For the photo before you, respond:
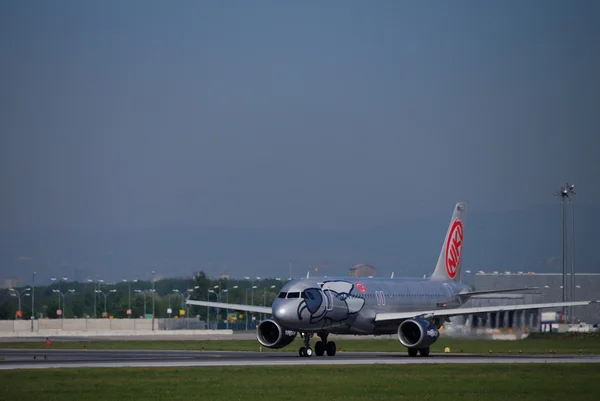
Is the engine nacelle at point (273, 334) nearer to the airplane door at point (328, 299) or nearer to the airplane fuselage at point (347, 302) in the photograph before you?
the airplane fuselage at point (347, 302)

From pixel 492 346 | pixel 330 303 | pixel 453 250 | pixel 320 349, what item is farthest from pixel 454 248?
pixel 330 303

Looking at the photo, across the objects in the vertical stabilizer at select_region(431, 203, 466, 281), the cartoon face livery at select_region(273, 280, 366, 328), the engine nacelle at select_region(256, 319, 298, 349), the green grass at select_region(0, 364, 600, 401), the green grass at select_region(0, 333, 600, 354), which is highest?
the vertical stabilizer at select_region(431, 203, 466, 281)

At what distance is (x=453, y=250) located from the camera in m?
76.8

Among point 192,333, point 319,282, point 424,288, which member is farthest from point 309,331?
point 192,333

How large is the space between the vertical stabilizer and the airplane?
16.6 feet

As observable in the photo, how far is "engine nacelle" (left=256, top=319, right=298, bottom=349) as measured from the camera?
61.5 metres

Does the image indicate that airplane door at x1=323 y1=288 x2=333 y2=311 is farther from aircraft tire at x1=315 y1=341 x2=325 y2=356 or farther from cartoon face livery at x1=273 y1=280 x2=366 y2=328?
aircraft tire at x1=315 y1=341 x2=325 y2=356

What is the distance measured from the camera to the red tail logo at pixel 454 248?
7612 centimetres

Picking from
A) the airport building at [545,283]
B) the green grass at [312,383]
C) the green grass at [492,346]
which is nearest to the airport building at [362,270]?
the airport building at [545,283]

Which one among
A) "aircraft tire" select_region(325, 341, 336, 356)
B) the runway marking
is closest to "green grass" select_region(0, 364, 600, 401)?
the runway marking

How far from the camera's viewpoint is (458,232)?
77.8 meters

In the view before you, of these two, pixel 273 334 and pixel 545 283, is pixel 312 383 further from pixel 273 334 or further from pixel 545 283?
pixel 545 283

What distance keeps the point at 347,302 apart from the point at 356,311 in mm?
1076

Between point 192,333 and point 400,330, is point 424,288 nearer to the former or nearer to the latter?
point 400,330
